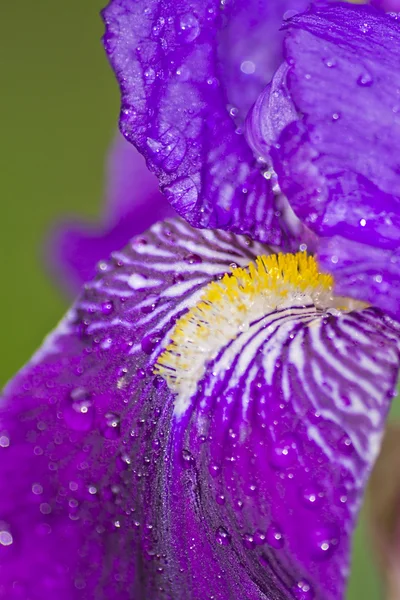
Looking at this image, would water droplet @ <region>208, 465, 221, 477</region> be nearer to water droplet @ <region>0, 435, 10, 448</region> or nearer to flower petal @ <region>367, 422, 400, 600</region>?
water droplet @ <region>0, 435, 10, 448</region>

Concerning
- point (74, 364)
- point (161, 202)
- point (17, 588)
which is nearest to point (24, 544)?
point (17, 588)

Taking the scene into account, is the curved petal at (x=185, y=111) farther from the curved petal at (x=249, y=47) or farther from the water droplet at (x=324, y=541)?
the water droplet at (x=324, y=541)

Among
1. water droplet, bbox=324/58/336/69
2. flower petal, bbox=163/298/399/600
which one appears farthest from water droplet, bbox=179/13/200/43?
flower petal, bbox=163/298/399/600

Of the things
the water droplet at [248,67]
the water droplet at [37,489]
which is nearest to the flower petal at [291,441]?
the water droplet at [37,489]

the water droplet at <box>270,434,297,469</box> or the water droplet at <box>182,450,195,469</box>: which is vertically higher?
the water droplet at <box>270,434,297,469</box>

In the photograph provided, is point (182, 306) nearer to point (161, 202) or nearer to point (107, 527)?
point (107, 527)

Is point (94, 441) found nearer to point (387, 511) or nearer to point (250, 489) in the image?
point (250, 489)

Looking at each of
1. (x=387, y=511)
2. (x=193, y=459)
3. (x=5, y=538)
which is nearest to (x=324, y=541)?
(x=193, y=459)
